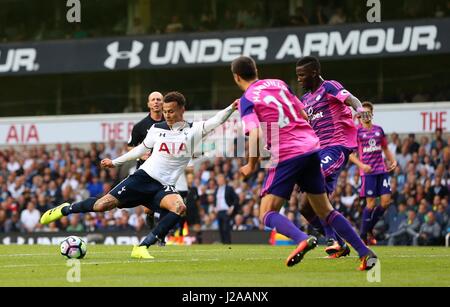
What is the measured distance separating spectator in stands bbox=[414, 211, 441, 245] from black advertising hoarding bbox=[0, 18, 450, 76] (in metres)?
6.25

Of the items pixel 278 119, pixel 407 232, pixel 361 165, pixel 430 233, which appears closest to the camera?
pixel 278 119

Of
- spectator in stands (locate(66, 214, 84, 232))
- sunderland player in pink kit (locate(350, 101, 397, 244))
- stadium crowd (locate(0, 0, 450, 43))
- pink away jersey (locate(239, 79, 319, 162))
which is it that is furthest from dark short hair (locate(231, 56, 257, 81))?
stadium crowd (locate(0, 0, 450, 43))

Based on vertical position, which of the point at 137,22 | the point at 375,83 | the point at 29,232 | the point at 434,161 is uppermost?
the point at 137,22

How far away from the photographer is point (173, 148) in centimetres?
1405

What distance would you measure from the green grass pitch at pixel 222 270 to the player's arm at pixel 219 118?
1752mm

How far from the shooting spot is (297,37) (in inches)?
1107

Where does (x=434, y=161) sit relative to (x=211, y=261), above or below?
above

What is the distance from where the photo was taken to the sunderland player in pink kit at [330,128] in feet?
44.7

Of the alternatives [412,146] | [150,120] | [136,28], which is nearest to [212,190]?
[412,146]

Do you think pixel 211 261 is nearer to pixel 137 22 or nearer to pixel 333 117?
pixel 333 117

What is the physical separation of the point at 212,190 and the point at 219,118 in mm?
12638

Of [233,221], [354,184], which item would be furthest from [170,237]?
[354,184]

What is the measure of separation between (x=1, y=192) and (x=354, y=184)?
1069 cm

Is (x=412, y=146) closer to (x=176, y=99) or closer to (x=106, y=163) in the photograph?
(x=176, y=99)
